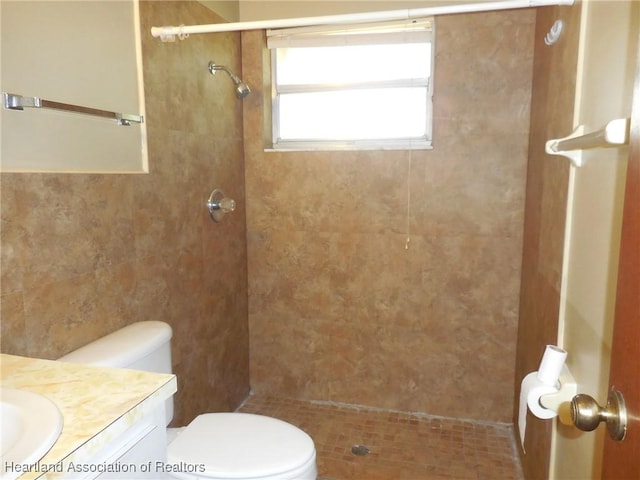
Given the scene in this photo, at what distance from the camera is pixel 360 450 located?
7.55 feet

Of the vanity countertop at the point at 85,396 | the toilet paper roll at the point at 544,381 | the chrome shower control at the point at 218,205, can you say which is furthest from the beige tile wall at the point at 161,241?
the toilet paper roll at the point at 544,381

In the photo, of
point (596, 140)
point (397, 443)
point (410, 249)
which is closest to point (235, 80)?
point (410, 249)

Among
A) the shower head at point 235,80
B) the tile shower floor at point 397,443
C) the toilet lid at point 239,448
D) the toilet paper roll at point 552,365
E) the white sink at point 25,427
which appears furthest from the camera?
the shower head at point 235,80

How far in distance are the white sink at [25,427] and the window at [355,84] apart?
1.95 metres

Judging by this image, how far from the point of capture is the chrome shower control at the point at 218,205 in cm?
232

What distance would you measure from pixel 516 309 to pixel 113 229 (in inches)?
79.3

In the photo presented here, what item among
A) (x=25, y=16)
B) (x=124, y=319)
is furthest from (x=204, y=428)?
(x=25, y=16)

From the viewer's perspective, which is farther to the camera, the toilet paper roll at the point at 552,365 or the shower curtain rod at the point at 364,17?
the shower curtain rod at the point at 364,17

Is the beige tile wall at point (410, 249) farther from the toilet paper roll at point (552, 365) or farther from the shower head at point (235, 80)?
the toilet paper roll at point (552, 365)

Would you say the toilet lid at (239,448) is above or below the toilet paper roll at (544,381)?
below

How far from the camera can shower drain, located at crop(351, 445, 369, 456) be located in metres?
2.28

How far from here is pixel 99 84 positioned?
1.63 meters

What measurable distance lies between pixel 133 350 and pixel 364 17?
139 centimetres

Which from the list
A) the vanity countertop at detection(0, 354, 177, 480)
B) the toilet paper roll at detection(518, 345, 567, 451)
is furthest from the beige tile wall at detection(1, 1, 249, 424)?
the toilet paper roll at detection(518, 345, 567, 451)
